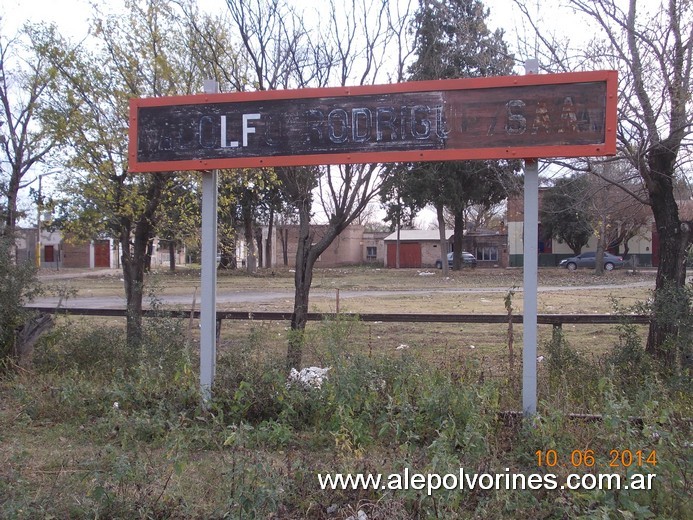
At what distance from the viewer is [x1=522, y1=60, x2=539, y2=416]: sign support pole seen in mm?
5203

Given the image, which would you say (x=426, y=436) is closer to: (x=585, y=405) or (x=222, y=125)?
(x=585, y=405)

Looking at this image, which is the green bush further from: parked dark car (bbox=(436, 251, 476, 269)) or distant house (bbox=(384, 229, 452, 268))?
distant house (bbox=(384, 229, 452, 268))

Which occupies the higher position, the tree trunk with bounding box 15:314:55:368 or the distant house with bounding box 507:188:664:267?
the distant house with bounding box 507:188:664:267

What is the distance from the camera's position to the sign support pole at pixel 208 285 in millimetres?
5977

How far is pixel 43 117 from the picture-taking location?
1044cm

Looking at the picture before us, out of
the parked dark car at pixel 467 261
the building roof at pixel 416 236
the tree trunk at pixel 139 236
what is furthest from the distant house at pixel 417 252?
the tree trunk at pixel 139 236

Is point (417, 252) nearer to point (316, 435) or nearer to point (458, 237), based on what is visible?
point (458, 237)

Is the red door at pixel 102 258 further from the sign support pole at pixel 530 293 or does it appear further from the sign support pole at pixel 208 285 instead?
the sign support pole at pixel 530 293

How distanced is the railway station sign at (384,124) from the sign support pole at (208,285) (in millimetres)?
329

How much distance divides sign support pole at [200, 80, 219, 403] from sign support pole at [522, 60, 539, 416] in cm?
292

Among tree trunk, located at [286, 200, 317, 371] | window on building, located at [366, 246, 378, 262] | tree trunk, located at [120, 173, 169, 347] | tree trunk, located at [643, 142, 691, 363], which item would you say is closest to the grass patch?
tree trunk, located at [286, 200, 317, 371]

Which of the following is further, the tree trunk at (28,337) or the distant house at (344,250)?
the distant house at (344,250)

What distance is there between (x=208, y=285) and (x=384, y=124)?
2.32m

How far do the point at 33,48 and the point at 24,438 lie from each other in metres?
8.48
